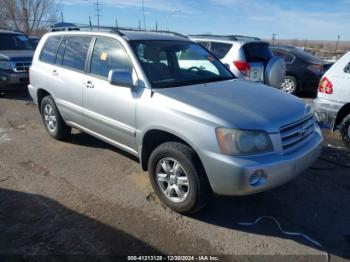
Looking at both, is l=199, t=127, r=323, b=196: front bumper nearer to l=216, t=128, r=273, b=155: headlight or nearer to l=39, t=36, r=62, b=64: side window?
l=216, t=128, r=273, b=155: headlight

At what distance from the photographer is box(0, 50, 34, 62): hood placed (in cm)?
917

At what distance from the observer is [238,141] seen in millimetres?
2982

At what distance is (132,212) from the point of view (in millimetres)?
3568

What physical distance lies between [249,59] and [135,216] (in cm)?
517

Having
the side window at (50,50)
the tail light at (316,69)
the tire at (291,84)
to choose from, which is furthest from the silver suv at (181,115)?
the tail light at (316,69)

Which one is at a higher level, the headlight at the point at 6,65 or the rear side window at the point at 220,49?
the rear side window at the point at 220,49

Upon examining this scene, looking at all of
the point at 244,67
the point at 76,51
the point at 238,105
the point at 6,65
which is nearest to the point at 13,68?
the point at 6,65

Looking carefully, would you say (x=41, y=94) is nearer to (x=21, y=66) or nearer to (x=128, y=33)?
(x=128, y=33)

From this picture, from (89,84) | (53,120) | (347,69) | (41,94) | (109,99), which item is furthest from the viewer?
(41,94)

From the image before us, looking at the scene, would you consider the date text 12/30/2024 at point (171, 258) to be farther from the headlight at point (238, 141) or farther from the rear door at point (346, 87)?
the rear door at point (346, 87)

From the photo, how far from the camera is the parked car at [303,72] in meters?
9.73

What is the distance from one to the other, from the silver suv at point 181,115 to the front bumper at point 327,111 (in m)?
1.85

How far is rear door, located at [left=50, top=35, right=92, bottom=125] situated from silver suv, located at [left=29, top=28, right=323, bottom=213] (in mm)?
16

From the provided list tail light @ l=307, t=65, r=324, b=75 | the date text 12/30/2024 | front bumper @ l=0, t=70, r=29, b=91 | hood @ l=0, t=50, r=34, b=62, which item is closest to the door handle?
the date text 12/30/2024
